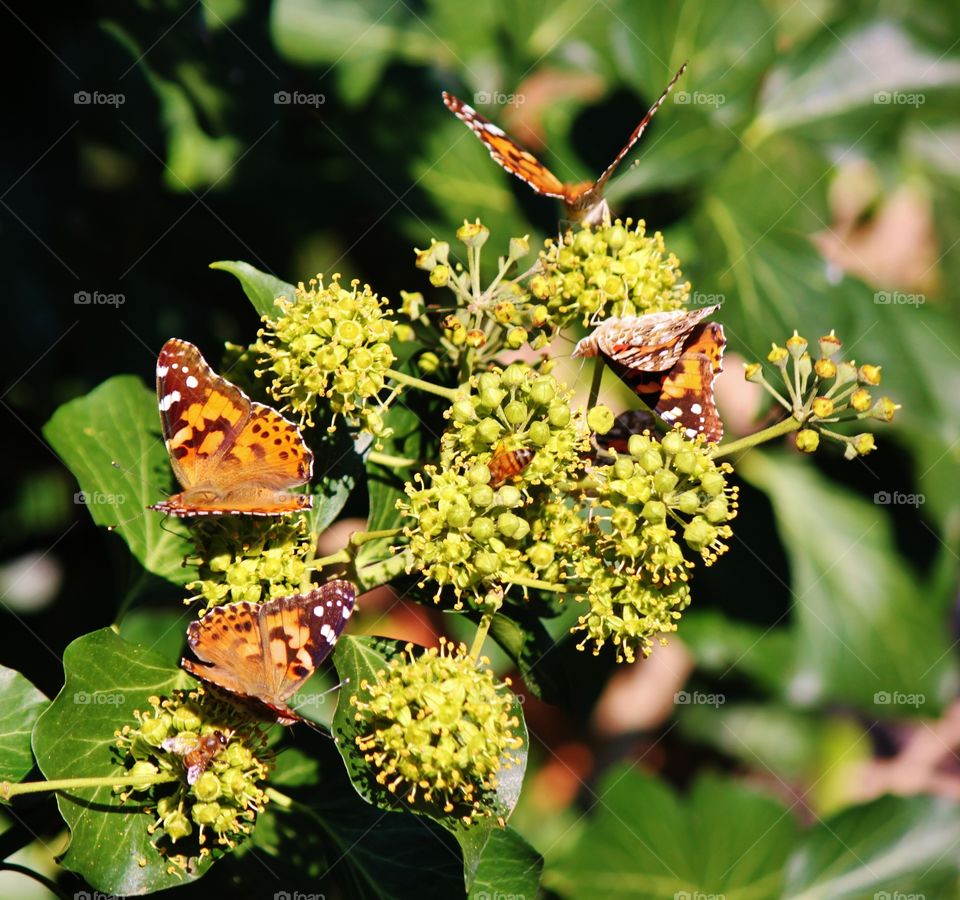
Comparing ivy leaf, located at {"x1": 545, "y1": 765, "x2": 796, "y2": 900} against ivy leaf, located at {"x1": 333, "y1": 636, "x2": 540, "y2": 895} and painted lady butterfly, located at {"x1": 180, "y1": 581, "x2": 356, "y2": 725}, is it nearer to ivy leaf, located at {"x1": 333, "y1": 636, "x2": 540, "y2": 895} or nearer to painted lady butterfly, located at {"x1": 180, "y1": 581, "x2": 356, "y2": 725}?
ivy leaf, located at {"x1": 333, "y1": 636, "x2": 540, "y2": 895}

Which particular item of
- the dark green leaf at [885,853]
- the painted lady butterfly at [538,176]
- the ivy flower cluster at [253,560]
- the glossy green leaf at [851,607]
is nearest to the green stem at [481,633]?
the ivy flower cluster at [253,560]

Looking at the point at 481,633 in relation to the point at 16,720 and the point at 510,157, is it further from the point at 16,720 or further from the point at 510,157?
the point at 510,157

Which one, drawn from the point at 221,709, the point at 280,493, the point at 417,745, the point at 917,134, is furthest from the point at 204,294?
the point at 917,134

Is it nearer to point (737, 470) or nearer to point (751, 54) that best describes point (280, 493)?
point (737, 470)

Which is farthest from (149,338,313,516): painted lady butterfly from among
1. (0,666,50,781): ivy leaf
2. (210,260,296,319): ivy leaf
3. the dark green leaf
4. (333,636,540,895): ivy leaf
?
the dark green leaf

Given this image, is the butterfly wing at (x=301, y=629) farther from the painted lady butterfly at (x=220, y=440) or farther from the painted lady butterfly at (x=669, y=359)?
the painted lady butterfly at (x=669, y=359)

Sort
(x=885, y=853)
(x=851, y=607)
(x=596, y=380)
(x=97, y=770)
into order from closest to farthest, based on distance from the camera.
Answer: (x=97, y=770)
(x=596, y=380)
(x=885, y=853)
(x=851, y=607)

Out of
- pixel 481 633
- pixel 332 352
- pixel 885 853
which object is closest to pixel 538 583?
pixel 481 633
